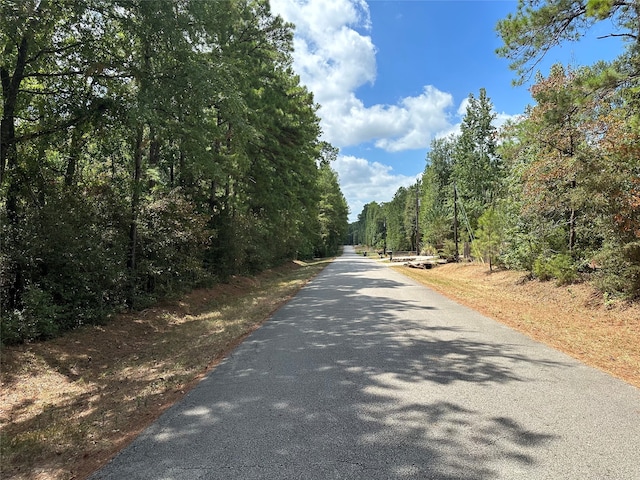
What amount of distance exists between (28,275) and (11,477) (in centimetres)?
533

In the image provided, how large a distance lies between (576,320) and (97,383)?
9978 millimetres

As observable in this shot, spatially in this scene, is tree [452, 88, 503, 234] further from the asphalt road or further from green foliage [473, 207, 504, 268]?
the asphalt road

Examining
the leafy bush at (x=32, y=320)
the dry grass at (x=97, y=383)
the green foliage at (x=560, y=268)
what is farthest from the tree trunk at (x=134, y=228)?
the green foliage at (x=560, y=268)

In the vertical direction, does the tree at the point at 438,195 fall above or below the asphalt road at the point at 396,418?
above

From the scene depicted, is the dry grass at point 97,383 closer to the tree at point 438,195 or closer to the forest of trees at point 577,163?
the forest of trees at point 577,163

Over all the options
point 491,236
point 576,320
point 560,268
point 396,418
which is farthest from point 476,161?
point 396,418

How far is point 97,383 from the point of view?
18.4 ft

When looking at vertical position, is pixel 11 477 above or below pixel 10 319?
below

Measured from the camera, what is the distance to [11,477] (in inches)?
119

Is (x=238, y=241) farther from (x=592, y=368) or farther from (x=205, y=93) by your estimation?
(x=592, y=368)

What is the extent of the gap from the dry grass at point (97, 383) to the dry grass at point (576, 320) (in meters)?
5.71

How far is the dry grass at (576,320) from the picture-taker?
5922 millimetres

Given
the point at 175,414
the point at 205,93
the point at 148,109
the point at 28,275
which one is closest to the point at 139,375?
the point at 175,414

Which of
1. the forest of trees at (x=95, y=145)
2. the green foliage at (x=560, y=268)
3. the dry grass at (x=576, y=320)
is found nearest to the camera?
the dry grass at (x=576, y=320)
